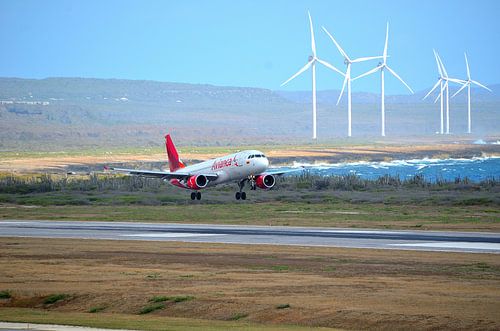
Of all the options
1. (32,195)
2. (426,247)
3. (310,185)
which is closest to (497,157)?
(310,185)

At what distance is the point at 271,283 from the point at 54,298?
225 inches

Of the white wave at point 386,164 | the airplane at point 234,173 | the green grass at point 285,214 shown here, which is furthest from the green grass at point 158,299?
the white wave at point 386,164

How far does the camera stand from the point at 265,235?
158 feet

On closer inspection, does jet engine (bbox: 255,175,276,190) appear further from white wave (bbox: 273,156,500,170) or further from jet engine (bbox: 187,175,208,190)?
white wave (bbox: 273,156,500,170)

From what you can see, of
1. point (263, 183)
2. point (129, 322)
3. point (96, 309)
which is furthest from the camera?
point (263, 183)

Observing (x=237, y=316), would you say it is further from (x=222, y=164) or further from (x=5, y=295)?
(x=222, y=164)

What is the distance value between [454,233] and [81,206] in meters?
31.0

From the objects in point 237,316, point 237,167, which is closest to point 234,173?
point 237,167

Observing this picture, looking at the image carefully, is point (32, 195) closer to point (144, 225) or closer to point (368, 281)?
point (144, 225)

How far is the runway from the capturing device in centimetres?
4250

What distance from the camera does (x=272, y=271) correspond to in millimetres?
33688

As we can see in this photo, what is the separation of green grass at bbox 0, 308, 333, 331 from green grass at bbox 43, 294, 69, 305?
4.46 ft

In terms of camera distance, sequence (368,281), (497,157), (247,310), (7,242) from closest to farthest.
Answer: (247,310)
(368,281)
(7,242)
(497,157)

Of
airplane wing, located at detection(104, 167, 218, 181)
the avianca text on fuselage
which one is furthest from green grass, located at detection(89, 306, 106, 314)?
airplane wing, located at detection(104, 167, 218, 181)
